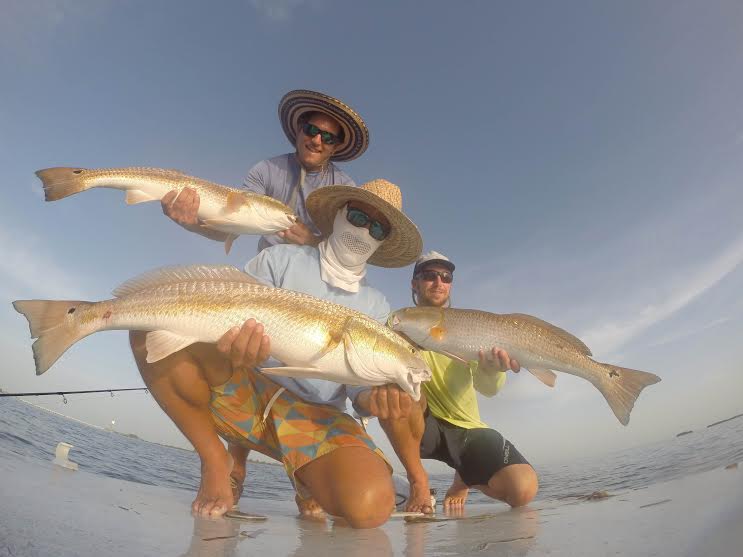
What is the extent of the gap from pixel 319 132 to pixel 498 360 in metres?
3.93

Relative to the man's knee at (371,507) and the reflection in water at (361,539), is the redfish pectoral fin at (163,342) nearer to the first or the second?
the reflection in water at (361,539)

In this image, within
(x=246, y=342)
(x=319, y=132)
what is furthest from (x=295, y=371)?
(x=319, y=132)

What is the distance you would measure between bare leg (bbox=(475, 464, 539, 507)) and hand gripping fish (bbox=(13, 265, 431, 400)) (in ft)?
7.57

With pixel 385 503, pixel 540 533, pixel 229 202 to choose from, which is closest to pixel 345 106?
pixel 229 202

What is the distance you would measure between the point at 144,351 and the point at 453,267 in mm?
4198

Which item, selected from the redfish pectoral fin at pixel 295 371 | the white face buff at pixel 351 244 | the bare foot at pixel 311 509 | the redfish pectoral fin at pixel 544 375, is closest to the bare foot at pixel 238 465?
the bare foot at pixel 311 509

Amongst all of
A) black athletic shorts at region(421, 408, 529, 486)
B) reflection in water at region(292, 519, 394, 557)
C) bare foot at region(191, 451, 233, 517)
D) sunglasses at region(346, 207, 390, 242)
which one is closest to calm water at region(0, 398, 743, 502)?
black athletic shorts at region(421, 408, 529, 486)

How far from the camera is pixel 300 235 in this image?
207 inches

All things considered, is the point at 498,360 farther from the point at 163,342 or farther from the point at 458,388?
the point at 163,342

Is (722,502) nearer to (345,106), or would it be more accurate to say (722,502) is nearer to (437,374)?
(437,374)

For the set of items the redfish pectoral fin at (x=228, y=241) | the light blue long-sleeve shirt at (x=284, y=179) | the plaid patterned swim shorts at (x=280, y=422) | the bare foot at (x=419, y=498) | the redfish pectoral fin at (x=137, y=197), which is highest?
the light blue long-sleeve shirt at (x=284, y=179)

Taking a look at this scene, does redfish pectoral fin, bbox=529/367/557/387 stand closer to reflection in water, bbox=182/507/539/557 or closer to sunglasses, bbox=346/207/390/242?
sunglasses, bbox=346/207/390/242

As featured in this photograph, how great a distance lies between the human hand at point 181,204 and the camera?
17.4ft

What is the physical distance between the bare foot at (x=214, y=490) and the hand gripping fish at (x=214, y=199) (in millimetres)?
3089
